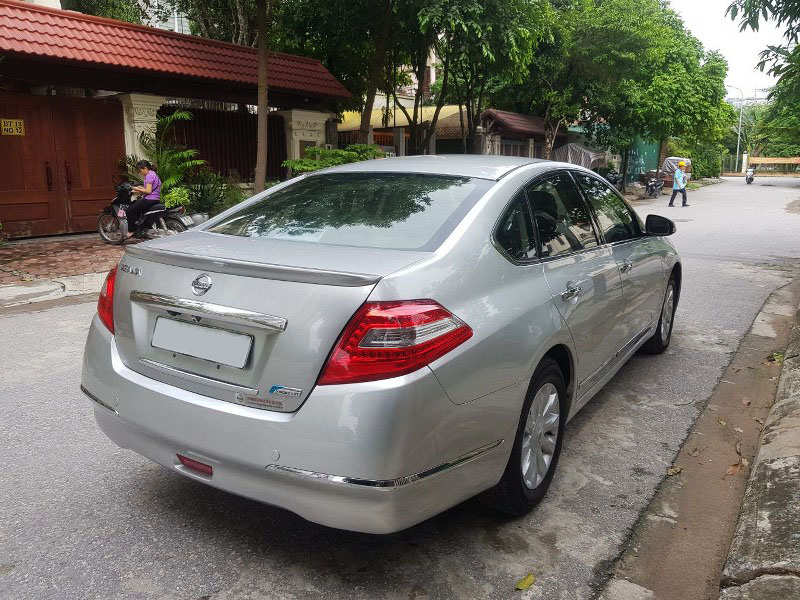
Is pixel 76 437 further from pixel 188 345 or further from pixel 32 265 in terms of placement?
pixel 32 265

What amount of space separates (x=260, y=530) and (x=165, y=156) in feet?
35.0

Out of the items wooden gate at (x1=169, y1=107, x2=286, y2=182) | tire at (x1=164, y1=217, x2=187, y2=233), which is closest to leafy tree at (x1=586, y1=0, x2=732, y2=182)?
wooden gate at (x1=169, y1=107, x2=286, y2=182)

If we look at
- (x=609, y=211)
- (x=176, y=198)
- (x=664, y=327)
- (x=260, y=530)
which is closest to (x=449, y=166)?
(x=609, y=211)

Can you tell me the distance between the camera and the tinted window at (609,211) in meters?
3.94

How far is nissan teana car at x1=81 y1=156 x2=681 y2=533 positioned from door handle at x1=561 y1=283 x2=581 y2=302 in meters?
0.02

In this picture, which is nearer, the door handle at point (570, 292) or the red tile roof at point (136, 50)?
the door handle at point (570, 292)

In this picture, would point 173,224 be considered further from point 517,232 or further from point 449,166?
point 517,232

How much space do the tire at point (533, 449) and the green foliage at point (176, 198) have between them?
985 centimetres

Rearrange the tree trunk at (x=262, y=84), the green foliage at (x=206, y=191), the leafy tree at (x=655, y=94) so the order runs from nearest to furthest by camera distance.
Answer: the tree trunk at (x=262, y=84) < the green foliage at (x=206, y=191) < the leafy tree at (x=655, y=94)

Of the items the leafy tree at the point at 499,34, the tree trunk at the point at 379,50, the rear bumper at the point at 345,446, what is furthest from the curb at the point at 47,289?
the tree trunk at the point at 379,50

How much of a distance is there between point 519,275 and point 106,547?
1.96 meters

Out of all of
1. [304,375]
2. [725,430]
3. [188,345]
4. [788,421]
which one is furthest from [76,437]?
[788,421]

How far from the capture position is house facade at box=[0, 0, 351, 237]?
11.0m

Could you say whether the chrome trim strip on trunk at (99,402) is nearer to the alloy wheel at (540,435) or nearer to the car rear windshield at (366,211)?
the car rear windshield at (366,211)
